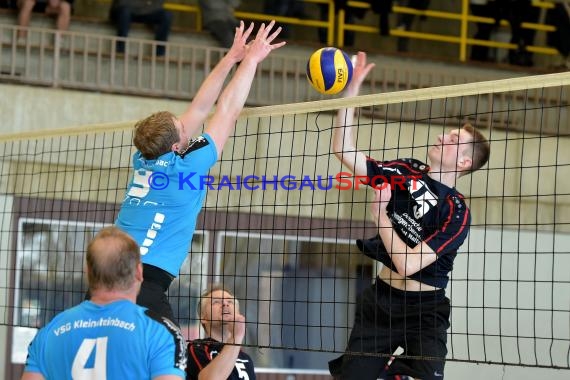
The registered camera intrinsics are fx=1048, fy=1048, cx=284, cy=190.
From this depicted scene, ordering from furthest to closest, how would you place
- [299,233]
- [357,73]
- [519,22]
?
[519,22]
[299,233]
[357,73]

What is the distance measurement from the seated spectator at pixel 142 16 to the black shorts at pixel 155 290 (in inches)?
324

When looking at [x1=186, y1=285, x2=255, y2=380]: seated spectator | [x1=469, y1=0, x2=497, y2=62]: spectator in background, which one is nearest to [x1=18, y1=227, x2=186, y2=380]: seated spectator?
[x1=186, y1=285, x2=255, y2=380]: seated spectator

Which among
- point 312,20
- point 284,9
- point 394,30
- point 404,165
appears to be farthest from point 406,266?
point 394,30

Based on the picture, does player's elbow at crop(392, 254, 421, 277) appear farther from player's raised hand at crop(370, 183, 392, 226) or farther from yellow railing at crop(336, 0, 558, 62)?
yellow railing at crop(336, 0, 558, 62)

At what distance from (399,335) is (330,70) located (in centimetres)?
160

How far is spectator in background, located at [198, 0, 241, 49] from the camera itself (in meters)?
13.7

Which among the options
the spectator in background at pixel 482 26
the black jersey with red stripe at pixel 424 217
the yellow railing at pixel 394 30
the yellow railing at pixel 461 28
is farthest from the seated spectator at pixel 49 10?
the black jersey with red stripe at pixel 424 217

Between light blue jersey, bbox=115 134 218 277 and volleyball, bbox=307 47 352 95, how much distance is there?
44.9 inches

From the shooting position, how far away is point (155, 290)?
5203mm

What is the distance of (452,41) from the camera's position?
15.9 metres

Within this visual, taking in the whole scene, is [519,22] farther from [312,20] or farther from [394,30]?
[312,20]

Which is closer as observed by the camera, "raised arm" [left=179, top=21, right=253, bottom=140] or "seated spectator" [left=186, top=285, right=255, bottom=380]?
"raised arm" [left=179, top=21, right=253, bottom=140]

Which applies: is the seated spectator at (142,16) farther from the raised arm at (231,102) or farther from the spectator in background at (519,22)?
the raised arm at (231,102)

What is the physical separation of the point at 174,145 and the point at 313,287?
7574 millimetres
